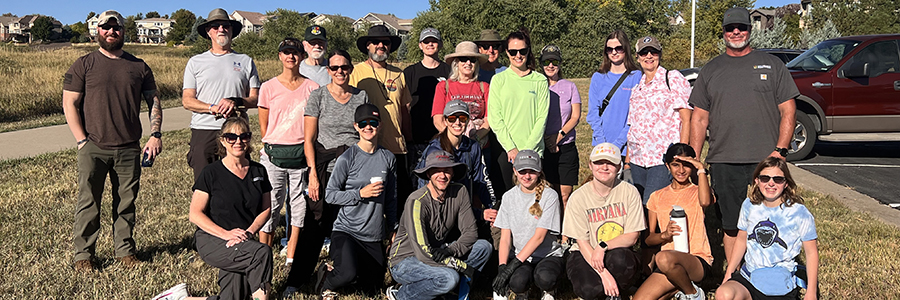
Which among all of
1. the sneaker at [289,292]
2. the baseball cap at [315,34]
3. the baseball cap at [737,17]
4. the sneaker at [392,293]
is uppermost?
the baseball cap at [315,34]

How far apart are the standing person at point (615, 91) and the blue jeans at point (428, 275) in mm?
1663

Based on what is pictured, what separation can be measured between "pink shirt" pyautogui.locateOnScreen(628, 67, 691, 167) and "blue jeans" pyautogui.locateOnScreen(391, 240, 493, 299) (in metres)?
1.47

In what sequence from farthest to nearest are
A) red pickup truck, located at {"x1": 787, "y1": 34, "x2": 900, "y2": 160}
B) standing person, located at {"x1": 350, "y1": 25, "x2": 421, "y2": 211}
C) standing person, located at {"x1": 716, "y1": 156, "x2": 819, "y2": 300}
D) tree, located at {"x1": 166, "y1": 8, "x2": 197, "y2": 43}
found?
tree, located at {"x1": 166, "y1": 8, "x2": 197, "y2": 43} < red pickup truck, located at {"x1": 787, "y1": 34, "x2": 900, "y2": 160} < standing person, located at {"x1": 350, "y1": 25, "x2": 421, "y2": 211} < standing person, located at {"x1": 716, "y1": 156, "x2": 819, "y2": 300}

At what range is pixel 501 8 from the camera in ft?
149

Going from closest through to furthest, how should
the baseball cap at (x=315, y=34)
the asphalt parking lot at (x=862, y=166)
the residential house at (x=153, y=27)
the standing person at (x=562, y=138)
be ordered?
the standing person at (x=562, y=138), the baseball cap at (x=315, y=34), the asphalt parking lot at (x=862, y=166), the residential house at (x=153, y=27)

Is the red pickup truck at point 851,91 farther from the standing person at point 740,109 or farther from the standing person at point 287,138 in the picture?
the standing person at point 287,138

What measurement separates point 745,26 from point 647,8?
6533 cm

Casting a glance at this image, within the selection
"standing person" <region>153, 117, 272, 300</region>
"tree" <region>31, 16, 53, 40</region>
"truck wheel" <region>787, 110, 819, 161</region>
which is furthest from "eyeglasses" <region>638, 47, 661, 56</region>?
"tree" <region>31, 16, 53, 40</region>

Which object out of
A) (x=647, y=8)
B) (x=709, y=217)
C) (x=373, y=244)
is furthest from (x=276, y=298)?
(x=647, y=8)

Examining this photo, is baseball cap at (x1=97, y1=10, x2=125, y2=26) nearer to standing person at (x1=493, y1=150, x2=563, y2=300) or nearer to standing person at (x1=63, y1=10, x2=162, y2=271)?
standing person at (x1=63, y1=10, x2=162, y2=271)

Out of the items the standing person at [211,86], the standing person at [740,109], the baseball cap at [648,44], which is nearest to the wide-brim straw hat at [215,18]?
the standing person at [211,86]

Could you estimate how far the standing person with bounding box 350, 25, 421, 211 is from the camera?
5.20 meters

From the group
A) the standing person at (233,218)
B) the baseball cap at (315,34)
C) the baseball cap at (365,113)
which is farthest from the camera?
the baseball cap at (315,34)

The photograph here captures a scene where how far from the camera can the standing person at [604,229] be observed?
165 inches
